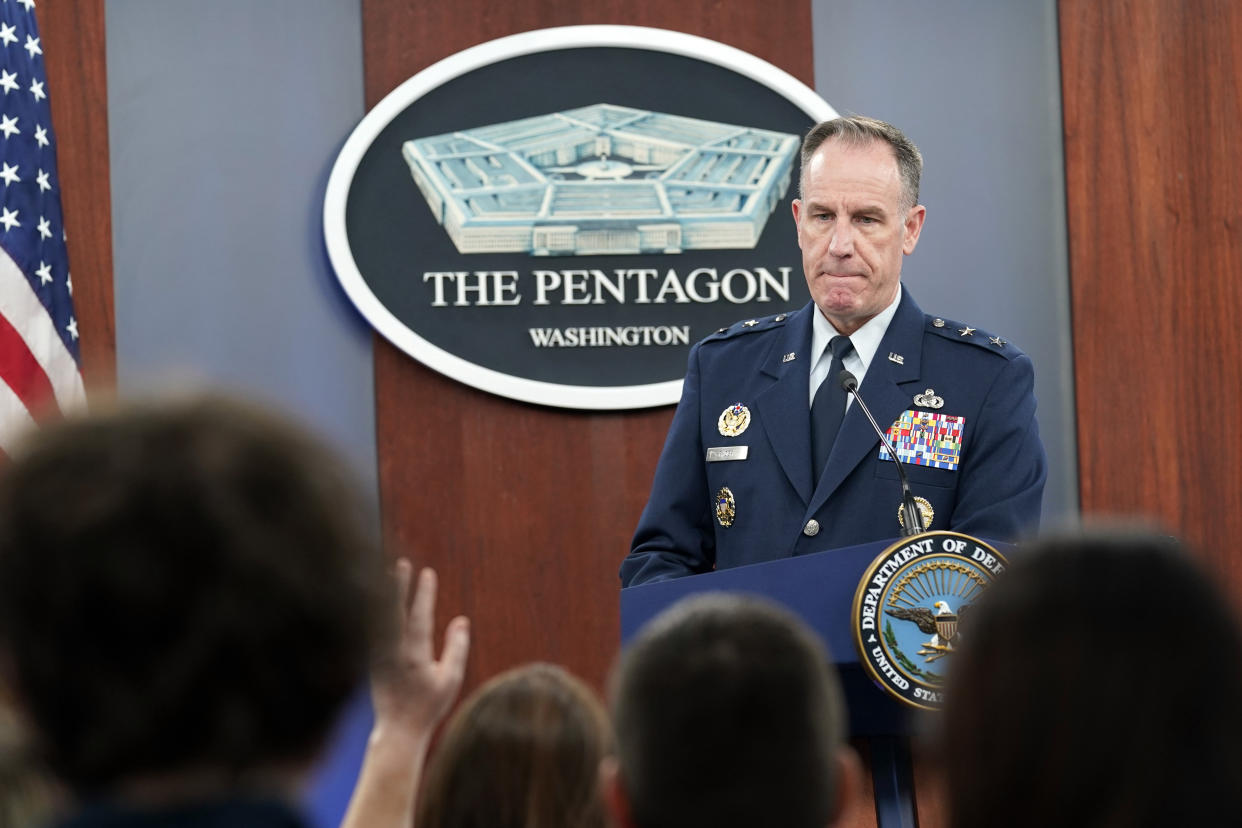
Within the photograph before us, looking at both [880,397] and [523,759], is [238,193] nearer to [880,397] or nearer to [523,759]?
[880,397]

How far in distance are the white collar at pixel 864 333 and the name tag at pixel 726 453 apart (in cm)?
20

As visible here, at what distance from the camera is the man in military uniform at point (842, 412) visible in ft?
7.45

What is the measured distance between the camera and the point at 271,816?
25.0 inches

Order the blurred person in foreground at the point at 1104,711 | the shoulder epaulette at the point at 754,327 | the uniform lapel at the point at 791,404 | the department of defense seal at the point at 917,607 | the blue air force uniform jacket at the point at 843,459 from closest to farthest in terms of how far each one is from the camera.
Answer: the blurred person in foreground at the point at 1104,711, the department of defense seal at the point at 917,607, the blue air force uniform jacket at the point at 843,459, the uniform lapel at the point at 791,404, the shoulder epaulette at the point at 754,327

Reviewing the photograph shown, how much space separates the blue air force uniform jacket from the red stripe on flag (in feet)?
5.21

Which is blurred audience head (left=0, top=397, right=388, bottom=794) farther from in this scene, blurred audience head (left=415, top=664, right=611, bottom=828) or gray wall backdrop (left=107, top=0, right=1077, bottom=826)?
gray wall backdrop (left=107, top=0, right=1077, bottom=826)

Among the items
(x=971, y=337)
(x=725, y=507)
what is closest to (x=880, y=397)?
(x=971, y=337)

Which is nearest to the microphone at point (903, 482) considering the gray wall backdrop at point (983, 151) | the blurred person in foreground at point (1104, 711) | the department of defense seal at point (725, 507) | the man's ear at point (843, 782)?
the department of defense seal at point (725, 507)

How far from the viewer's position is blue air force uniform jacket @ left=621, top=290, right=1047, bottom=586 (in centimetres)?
224

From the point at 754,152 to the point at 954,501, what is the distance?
164 centimetres

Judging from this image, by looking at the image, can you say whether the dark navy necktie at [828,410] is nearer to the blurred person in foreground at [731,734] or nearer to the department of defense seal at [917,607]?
the department of defense seal at [917,607]

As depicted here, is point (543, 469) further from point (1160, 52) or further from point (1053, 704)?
point (1053, 704)

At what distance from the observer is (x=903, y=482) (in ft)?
6.70

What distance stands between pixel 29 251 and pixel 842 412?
200 cm
